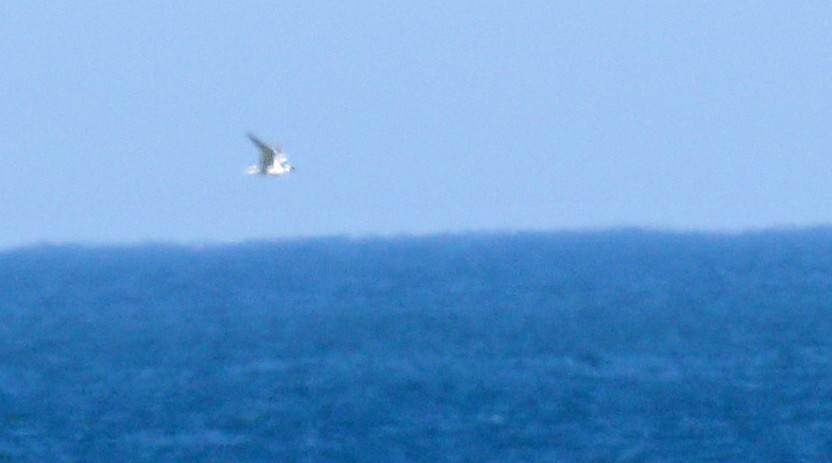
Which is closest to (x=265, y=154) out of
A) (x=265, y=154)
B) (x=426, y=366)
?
(x=265, y=154)

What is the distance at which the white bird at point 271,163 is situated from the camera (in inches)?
1734

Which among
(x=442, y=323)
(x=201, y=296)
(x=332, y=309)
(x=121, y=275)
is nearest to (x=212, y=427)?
(x=442, y=323)

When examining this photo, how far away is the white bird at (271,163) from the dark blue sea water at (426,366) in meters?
9.07

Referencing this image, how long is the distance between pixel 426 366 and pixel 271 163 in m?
21.8

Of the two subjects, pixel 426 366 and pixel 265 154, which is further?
pixel 426 366

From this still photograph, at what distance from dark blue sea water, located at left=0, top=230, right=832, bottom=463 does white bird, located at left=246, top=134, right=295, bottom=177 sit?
907 centimetres

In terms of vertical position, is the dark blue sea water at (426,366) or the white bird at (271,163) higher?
the white bird at (271,163)

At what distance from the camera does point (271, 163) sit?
4431 centimetres

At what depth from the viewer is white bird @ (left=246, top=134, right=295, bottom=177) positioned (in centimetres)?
A: 4403

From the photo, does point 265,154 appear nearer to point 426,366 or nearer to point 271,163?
point 271,163

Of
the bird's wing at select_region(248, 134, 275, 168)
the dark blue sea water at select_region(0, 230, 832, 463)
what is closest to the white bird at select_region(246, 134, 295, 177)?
the bird's wing at select_region(248, 134, 275, 168)

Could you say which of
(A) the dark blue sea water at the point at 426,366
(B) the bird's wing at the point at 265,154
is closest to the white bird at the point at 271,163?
(B) the bird's wing at the point at 265,154

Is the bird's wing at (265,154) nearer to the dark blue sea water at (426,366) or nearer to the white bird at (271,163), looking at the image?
the white bird at (271,163)

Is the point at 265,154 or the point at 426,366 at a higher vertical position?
the point at 265,154
